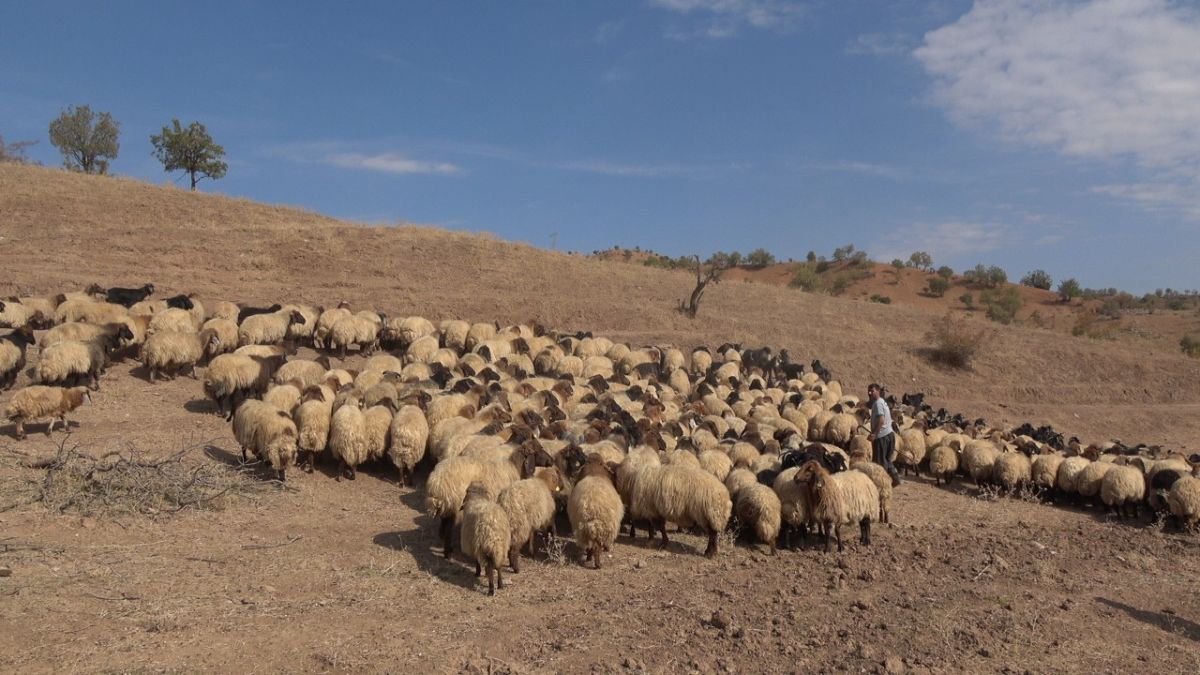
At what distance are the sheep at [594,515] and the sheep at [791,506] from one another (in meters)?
1.92

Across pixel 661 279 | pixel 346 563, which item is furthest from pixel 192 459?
pixel 661 279

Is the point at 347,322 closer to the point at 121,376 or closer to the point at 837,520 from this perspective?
the point at 121,376

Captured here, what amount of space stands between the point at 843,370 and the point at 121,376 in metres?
18.5

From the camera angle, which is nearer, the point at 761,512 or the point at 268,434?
the point at 761,512

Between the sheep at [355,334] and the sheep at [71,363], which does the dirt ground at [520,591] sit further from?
the sheep at [355,334]

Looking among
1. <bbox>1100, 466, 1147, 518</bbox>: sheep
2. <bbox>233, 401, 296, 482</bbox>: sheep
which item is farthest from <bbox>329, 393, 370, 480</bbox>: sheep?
<bbox>1100, 466, 1147, 518</bbox>: sheep

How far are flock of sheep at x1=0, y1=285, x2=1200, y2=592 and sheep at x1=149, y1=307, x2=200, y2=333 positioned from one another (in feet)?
0.11

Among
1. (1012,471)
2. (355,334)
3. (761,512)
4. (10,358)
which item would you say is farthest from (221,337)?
(1012,471)

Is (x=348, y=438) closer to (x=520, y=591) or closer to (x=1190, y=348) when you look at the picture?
(x=520, y=591)

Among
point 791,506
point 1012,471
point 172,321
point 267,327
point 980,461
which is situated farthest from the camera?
point 267,327

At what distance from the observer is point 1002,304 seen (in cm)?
4291

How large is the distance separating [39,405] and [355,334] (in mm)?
7013

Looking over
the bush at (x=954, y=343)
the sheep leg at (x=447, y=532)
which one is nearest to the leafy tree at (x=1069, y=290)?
the bush at (x=954, y=343)

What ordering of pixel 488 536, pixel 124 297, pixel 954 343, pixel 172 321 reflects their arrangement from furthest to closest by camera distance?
pixel 954 343 → pixel 124 297 → pixel 172 321 → pixel 488 536
